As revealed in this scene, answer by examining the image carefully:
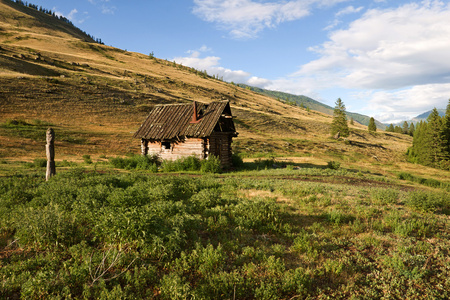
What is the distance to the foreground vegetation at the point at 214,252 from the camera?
190 inches

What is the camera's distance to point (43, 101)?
42.9 meters

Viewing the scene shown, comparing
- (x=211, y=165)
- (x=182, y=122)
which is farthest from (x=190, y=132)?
(x=211, y=165)

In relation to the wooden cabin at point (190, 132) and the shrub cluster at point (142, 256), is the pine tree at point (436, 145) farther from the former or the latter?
the shrub cluster at point (142, 256)

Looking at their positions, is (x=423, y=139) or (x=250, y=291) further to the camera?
(x=423, y=139)

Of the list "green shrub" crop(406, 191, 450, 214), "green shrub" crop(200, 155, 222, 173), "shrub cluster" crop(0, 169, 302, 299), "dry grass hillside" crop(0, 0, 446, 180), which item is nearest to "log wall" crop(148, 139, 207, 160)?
"green shrub" crop(200, 155, 222, 173)

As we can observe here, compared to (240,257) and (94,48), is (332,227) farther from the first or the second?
(94,48)

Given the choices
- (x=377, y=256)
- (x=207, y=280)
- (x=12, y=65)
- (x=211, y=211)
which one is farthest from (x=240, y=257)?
(x=12, y=65)

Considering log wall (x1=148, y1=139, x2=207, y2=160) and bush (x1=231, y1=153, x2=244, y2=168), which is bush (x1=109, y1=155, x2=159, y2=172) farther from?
bush (x1=231, y1=153, x2=244, y2=168)

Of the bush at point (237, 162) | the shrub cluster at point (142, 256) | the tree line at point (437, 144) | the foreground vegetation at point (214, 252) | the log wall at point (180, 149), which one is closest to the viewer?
the shrub cluster at point (142, 256)

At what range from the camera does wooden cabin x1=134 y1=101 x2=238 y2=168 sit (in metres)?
22.8

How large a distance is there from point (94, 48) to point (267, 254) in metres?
125

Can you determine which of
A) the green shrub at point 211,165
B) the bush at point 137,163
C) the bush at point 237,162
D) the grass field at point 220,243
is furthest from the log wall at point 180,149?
the grass field at point 220,243

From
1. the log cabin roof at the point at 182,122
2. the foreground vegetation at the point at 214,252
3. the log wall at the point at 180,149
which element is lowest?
the foreground vegetation at the point at 214,252

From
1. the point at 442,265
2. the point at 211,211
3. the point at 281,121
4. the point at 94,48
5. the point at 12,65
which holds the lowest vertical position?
the point at 442,265
